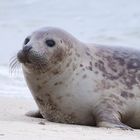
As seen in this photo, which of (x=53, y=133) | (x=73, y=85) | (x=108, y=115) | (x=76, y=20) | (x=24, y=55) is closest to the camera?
(x=53, y=133)

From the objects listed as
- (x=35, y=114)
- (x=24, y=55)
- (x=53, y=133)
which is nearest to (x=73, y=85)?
(x=24, y=55)

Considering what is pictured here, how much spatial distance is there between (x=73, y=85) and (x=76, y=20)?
1374cm

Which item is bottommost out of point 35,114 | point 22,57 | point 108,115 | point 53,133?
point 35,114

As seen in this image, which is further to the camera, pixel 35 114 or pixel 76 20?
pixel 76 20

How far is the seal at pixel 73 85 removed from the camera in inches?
237

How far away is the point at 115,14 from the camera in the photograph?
64.7ft

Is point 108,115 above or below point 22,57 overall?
below

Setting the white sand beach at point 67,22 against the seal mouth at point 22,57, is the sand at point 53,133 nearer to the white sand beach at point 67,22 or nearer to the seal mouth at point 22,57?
the seal mouth at point 22,57

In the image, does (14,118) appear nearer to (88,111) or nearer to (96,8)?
(88,111)

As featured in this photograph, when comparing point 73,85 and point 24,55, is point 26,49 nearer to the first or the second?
point 24,55

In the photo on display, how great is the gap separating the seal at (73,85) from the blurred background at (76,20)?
26.7 ft

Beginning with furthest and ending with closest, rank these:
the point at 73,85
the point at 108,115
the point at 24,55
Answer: the point at 73,85 → the point at 108,115 → the point at 24,55

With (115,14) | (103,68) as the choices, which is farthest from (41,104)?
(115,14)

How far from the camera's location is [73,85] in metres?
6.10
